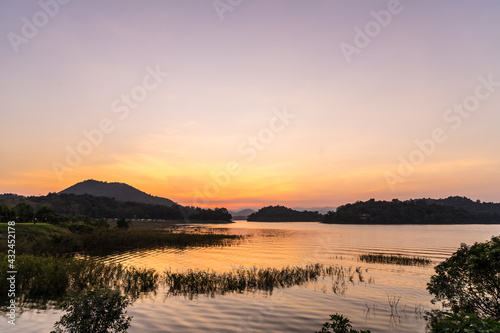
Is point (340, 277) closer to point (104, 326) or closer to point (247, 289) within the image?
point (247, 289)

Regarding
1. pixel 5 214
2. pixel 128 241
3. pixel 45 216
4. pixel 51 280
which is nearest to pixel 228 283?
pixel 51 280

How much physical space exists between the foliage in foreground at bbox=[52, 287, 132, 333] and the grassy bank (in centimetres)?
2795

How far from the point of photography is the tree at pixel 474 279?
13.5m

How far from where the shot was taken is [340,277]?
30438 mm

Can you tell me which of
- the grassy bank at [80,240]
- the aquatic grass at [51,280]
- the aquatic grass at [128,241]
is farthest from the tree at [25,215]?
the aquatic grass at [51,280]

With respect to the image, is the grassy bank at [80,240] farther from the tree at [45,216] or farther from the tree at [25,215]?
the tree at [25,215]

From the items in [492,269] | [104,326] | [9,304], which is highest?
[492,269]

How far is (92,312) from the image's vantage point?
1042 cm

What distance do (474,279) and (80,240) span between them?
54.5 metres

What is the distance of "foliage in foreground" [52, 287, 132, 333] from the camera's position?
10133 millimetres

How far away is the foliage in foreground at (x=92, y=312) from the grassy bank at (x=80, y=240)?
27947 millimetres

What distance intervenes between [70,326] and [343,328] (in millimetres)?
9612

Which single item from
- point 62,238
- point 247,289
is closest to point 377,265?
point 247,289

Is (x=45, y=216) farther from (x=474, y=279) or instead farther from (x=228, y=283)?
(x=474, y=279)
